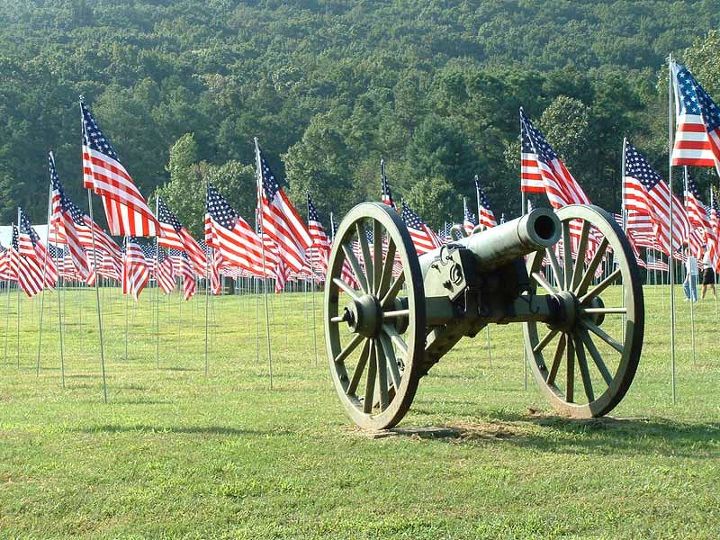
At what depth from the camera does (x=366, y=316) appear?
421 inches

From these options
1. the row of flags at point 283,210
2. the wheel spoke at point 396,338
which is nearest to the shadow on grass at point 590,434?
the wheel spoke at point 396,338

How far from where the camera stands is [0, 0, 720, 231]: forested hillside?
72312 millimetres

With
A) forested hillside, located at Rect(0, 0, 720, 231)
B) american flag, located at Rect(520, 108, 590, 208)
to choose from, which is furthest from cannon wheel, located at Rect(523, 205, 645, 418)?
forested hillside, located at Rect(0, 0, 720, 231)

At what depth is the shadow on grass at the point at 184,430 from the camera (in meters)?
11.4

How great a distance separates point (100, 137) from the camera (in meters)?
15.0

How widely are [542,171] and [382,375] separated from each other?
7.87 meters

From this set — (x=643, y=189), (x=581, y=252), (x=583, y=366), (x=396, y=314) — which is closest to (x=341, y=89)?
(x=643, y=189)

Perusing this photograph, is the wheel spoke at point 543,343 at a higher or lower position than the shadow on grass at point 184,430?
higher

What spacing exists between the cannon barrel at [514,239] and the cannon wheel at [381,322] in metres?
0.80

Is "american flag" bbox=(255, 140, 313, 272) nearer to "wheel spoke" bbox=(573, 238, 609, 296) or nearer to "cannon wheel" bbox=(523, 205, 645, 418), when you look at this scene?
"cannon wheel" bbox=(523, 205, 645, 418)

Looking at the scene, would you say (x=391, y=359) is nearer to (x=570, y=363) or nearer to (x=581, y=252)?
(x=570, y=363)

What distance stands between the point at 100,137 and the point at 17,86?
111535 mm

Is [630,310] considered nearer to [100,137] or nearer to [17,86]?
[100,137]

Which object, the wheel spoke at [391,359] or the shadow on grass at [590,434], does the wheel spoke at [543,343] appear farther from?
the wheel spoke at [391,359]
